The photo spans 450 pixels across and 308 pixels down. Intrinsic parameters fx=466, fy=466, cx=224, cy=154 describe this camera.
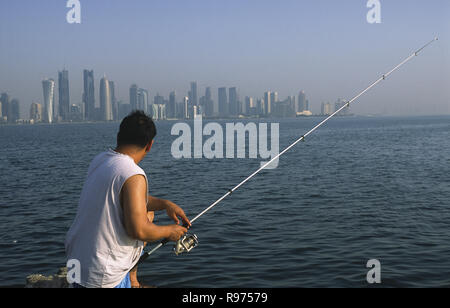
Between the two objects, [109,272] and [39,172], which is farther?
[39,172]

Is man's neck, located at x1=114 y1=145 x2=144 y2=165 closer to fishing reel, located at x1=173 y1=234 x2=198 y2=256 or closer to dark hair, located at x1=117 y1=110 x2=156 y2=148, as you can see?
dark hair, located at x1=117 y1=110 x2=156 y2=148

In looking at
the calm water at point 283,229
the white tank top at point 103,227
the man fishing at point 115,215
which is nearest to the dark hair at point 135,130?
the man fishing at point 115,215

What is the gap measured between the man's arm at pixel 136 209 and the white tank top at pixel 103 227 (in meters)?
0.05

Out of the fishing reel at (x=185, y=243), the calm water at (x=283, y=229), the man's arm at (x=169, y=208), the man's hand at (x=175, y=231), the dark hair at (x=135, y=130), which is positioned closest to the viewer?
the dark hair at (x=135, y=130)

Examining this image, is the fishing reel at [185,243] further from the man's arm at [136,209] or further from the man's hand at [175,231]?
the man's arm at [136,209]

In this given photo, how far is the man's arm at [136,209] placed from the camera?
308 centimetres

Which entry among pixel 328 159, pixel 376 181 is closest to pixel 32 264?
pixel 376 181

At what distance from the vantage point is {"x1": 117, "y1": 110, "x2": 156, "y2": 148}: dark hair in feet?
11.0

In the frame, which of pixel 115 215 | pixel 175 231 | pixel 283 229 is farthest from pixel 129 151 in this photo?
pixel 283 229

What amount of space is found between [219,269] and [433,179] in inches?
606

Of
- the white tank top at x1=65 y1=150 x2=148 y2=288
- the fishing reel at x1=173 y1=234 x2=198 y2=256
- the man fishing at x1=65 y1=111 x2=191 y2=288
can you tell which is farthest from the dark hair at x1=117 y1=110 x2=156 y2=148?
the fishing reel at x1=173 y1=234 x2=198 y2=256

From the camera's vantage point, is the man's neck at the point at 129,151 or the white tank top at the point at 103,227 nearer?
the white tank top at the point at 103,227
